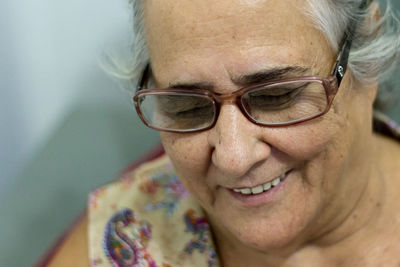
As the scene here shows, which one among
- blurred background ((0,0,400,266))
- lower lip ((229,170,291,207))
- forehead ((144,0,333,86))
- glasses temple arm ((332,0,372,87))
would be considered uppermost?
forehead ((144,0,333,86))

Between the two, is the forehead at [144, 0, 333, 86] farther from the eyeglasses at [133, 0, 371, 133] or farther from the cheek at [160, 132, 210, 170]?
the cheek at [160, 132, 210, 170]

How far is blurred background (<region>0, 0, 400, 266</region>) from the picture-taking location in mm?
2111

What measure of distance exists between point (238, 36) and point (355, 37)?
302 mm

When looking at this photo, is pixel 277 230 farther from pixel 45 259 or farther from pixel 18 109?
pixel 18 109

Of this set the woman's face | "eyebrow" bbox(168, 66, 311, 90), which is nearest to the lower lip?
the woman's face

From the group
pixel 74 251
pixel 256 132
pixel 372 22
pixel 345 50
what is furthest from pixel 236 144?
pixel 74 251

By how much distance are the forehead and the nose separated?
0.29 feet

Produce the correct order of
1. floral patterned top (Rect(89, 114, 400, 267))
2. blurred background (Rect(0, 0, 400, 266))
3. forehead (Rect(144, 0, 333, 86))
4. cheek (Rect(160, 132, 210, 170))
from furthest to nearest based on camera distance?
blurred background (Rect(0, 0, 400, 266)), floral patterned top (Rect(89, 114, 400, 267)), cheek (Rect(160, 132, 210, 170)), forehead (Rect(144, 0, 333, 86))

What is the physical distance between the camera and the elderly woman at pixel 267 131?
987 millimetres

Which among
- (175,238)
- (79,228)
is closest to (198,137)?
(175,238)

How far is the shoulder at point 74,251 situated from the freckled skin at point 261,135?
Result: 0.40 meters

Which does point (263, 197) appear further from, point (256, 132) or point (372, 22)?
point (372, 22)

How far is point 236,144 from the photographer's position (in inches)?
39.4

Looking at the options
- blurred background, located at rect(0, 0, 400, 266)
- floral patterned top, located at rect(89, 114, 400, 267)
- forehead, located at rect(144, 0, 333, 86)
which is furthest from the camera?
blurred background, located at rect(0, 0, 400, 266)
